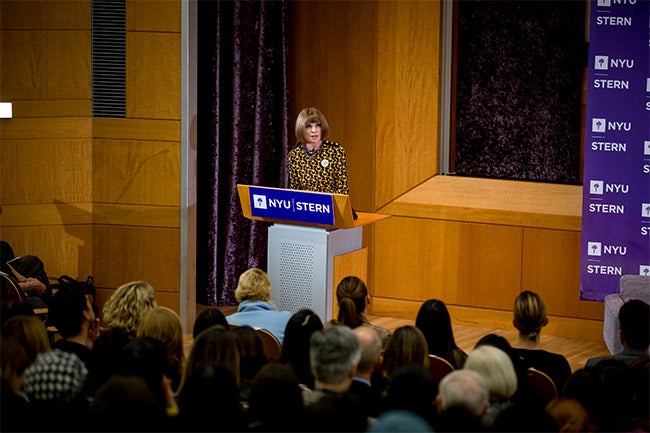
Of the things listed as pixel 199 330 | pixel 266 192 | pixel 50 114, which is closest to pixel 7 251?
pixel 50 114

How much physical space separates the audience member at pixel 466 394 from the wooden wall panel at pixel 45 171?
4572 mm

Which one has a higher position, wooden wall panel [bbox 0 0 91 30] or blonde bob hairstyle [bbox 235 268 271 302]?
wooden wall panel [bbox 0 0 91 30]

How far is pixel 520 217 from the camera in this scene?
Result: 7.63 m

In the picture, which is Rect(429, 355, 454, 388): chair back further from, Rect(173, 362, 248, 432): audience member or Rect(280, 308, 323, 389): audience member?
Rect(173, 362, 248, 432): audience member

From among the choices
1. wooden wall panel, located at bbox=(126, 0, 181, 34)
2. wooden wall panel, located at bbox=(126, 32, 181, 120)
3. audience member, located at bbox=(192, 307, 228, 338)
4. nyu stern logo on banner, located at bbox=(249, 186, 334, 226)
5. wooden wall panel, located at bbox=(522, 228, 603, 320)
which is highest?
wooden wall panel, located at bbox=(126, 0, 181, 34)

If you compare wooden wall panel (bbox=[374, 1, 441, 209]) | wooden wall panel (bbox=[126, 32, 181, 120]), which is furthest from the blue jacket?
wooden wall panel (bbox=[374, 1, 441, 209])

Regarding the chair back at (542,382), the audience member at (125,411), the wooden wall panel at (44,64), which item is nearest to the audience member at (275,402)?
the audience member at (125,411)

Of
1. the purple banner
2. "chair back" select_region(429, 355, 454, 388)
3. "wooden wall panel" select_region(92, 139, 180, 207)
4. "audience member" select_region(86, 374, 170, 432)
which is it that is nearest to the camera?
"audience member" select_region(86, 374, 170, 432)

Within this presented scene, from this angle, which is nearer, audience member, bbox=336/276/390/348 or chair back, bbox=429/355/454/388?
chair back, bbox=429/355/454/388

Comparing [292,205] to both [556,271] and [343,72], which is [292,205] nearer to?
[343,72]

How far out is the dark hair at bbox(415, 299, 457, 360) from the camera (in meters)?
4.81

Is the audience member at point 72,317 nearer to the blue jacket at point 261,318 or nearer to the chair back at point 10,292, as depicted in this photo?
the blue jacket at point 261,318

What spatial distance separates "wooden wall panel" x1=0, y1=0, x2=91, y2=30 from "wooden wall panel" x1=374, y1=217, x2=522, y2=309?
265cm

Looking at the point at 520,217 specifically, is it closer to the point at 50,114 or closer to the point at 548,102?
the point at 548,102
